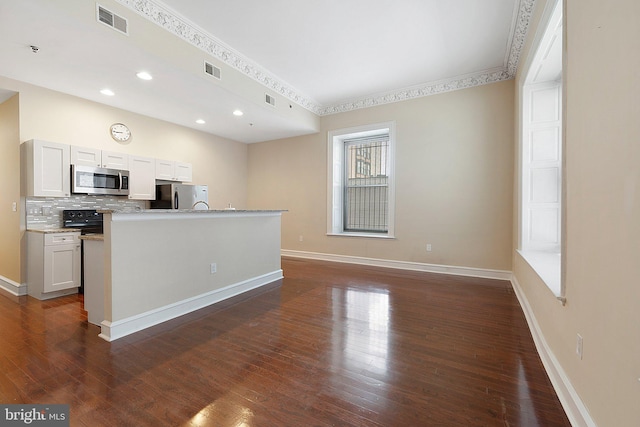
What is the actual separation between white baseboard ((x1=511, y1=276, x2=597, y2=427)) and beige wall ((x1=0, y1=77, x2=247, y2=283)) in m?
5.90

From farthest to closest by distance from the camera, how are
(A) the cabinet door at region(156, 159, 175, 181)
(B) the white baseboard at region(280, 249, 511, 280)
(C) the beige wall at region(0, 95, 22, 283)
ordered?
(A) the cabinet door at region(156, 159, 175, 181), (B) the white baseboard at region(280, 249, 511, 280), (C) the beige wall at region(0, 95, 22, 283)

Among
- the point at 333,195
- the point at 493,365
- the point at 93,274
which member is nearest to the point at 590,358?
the point at 493,365

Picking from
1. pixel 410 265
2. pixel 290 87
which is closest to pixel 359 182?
pixel 410 265

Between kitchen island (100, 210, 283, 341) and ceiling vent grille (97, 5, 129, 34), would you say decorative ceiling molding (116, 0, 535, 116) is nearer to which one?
ceiling vent grille (97, 5, 129, 34)

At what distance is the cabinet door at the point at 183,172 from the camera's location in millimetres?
Answer: 5586

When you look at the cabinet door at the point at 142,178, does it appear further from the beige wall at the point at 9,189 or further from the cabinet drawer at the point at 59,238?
the beige wall at the point at 9,189

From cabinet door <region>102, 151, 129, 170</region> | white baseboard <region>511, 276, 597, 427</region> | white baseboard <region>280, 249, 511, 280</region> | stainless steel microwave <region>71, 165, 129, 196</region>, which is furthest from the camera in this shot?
white baseboard <region>280, 249, 511, 280</region>

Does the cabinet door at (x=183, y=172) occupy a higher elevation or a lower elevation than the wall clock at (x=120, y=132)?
lower

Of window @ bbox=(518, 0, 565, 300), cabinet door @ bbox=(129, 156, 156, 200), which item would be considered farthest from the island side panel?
window @ bbox=(518, 0, 565, 300)

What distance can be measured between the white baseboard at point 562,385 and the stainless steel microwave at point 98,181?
5.65m

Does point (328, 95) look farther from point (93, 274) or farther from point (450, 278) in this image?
point (93, 274)

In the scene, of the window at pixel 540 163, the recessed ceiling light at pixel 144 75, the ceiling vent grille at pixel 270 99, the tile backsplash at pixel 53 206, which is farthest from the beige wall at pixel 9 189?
the window at pixel 540 163

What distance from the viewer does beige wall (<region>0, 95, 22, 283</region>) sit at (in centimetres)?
385

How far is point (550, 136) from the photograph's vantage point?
3.37 meters
